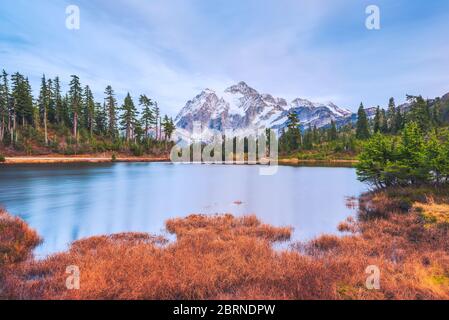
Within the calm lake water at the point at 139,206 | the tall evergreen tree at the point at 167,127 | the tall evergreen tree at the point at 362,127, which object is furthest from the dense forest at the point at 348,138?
the calm lake water at the point at 139,206

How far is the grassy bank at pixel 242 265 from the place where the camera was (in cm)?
700

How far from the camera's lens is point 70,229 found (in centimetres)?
1475

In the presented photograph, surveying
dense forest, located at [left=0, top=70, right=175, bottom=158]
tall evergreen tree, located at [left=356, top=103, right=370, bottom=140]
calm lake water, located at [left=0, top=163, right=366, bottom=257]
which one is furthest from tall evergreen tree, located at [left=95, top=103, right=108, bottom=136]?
tall evergreen tree, located at [left=356, top=103, right=370, bottom=140]

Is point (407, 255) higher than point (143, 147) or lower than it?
lower

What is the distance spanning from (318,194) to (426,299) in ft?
67.3

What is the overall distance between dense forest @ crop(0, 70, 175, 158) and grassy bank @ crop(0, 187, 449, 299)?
Answer: 70.0 metres

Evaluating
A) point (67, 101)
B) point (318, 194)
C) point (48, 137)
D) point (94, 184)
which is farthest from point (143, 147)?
point (318, 194)

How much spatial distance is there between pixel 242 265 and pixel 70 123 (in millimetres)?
99193

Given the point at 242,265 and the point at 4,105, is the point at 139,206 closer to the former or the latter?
the point at 242,265

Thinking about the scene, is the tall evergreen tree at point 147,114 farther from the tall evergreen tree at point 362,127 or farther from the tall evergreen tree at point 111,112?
the tall evergreen tree at point 362,127

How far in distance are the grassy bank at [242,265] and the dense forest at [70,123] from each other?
69994mm

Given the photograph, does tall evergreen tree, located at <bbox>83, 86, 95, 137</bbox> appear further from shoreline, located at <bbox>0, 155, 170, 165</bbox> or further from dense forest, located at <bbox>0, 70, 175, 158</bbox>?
shoreline, located at <bbox>0, 155, 170, 165</bbox>
